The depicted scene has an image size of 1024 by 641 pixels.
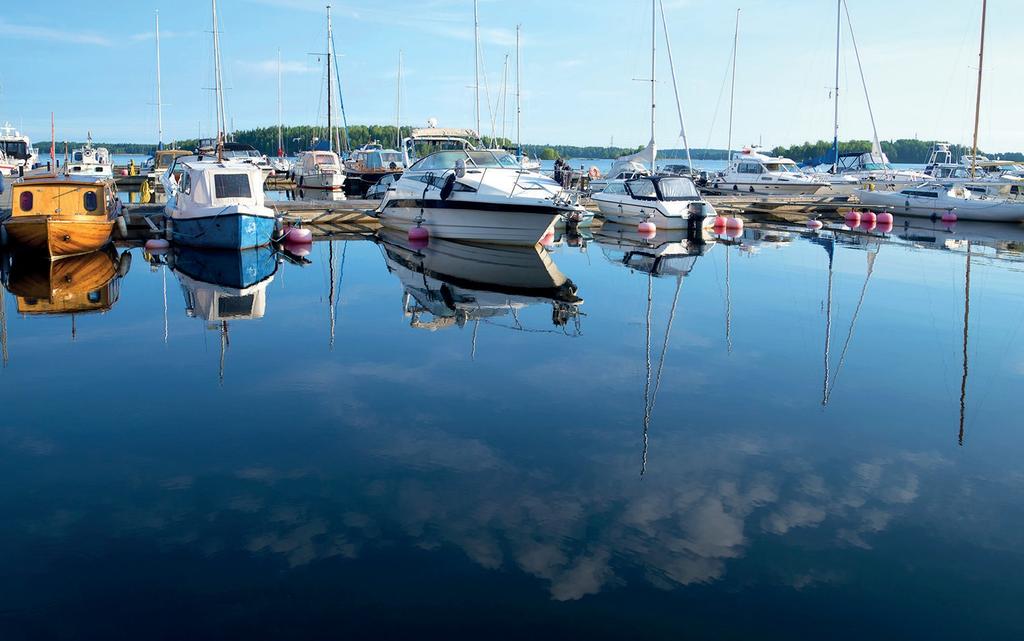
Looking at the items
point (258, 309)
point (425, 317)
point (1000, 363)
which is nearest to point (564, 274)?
point (425, 317)

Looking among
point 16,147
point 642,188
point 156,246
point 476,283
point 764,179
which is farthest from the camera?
point 16,147

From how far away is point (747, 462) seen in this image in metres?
8.21

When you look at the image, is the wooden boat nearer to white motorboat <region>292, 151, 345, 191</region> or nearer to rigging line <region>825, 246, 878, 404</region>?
rigging line <region>825, 246, 878, 404</region>

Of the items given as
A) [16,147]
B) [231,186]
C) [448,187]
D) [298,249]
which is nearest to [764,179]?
[448,187]

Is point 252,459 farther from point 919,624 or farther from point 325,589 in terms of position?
point 919,624

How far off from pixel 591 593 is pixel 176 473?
417 cm

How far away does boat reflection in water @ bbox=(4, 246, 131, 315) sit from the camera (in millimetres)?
15969

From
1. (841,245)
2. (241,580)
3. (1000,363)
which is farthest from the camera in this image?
(841,245)

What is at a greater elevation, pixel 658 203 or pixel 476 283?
pixel 658 203

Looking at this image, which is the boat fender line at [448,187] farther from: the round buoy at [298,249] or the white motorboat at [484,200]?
the round buoy at [298,249]

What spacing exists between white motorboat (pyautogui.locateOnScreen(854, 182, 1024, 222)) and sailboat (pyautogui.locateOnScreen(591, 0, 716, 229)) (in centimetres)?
1178

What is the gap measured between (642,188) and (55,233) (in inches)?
745

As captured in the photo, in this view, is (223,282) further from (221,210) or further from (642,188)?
(642,188)

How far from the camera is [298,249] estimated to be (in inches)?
1001
